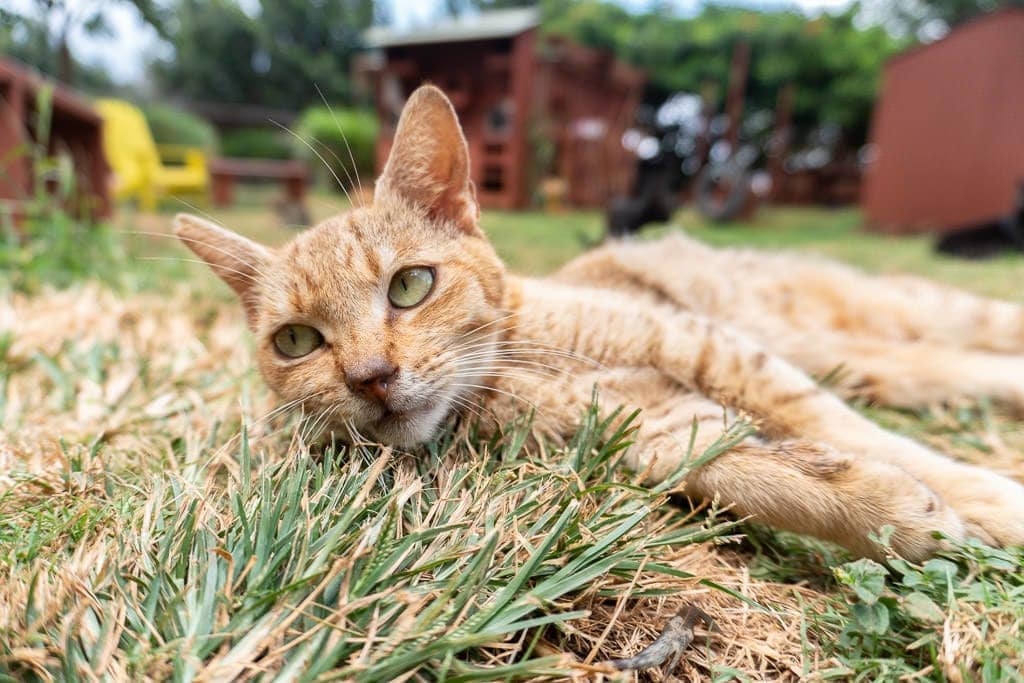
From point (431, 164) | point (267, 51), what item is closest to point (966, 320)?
point (431, 164)

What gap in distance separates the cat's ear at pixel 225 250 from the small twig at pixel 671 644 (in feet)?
4.82

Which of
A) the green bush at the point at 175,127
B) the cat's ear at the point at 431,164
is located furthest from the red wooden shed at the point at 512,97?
the green bush at the point at 175,127

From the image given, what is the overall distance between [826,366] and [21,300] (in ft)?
13.2

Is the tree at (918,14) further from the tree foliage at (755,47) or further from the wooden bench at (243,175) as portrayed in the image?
the wooden bench at (243,175)

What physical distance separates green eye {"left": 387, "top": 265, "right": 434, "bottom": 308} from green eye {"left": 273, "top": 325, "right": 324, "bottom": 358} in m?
0.24

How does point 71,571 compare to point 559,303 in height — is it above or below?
below

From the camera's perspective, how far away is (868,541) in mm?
1359

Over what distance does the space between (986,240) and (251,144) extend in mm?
21266

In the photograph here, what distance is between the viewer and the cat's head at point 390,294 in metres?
1.49

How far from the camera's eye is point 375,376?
1414 mm

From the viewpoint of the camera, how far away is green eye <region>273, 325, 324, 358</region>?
1.70m

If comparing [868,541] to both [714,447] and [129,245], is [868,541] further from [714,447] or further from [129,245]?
[129,245]

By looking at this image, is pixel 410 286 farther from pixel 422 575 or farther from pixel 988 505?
pixel 988 505

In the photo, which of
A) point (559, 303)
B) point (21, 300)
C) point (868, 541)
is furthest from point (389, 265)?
point (21, 300)
